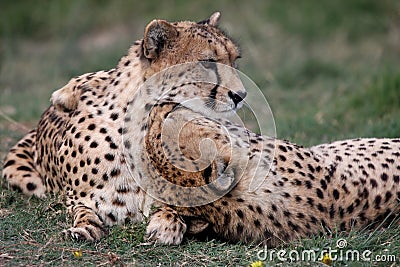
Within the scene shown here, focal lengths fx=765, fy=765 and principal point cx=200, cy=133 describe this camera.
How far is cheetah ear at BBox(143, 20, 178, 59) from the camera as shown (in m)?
3.69

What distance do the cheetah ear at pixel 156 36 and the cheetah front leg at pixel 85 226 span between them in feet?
2.66

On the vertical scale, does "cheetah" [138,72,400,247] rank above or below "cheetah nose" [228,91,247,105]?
below

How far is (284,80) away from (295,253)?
4.44 meters

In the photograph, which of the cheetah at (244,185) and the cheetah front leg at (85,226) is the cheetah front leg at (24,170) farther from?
the cheetah at (244,185)

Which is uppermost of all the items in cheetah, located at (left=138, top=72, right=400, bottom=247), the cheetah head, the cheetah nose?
the cheetah head

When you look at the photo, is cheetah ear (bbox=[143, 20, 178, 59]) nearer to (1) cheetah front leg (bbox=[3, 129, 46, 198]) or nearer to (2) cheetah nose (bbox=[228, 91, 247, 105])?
(2) cheetah nose (bbox=[228, 91, 247, 105])

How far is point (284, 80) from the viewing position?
764cm

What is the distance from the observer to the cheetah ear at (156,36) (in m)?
3.69

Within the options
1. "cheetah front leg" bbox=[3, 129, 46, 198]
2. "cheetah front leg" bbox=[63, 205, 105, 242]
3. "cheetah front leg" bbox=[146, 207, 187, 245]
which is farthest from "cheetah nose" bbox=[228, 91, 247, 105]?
"cheetah front leg" bbox=[3, 129, 46, 198]

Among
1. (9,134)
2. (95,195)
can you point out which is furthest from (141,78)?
(9,134)

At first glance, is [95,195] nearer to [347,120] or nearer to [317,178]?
[317,178]

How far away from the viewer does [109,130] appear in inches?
147

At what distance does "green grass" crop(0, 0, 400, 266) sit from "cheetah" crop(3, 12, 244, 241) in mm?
111

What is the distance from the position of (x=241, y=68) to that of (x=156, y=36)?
426 cm
